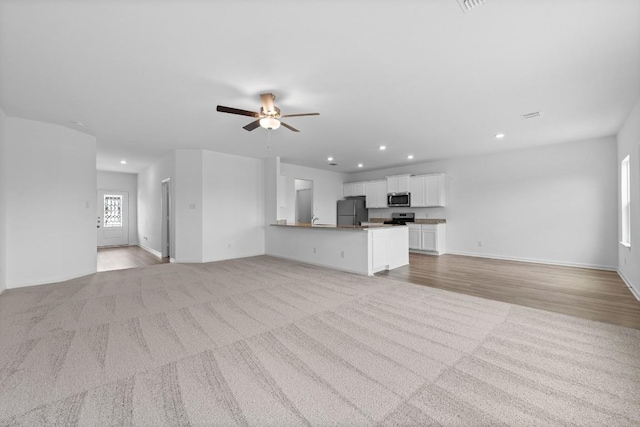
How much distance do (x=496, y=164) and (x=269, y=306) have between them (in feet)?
20.5

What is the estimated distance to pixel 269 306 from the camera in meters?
3.20

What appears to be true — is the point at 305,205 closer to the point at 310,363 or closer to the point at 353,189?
the point at 353,189

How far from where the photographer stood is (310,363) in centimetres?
199

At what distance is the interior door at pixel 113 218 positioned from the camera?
29.1ft

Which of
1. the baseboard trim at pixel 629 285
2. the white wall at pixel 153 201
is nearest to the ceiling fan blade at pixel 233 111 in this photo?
the white wall at pixel 153 201

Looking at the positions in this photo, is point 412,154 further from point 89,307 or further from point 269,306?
point 89,307

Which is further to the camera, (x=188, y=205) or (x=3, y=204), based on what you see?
(x=188, y=205)

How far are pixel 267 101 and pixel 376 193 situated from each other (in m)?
5.85

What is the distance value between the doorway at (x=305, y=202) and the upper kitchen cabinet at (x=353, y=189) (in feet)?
4.18

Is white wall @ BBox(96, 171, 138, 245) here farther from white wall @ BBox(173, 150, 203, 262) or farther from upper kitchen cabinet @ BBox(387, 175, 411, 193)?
upper kitchen cabinet @ BBox(387, 175, 411, 193)

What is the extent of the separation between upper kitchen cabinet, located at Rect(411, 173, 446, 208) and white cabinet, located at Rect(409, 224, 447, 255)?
64cm

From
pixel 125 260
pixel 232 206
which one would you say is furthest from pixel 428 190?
pixel 125 260

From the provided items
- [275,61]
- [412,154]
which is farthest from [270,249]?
[275,61]

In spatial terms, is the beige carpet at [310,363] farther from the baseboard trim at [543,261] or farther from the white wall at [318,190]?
the white wall at [318,190]
